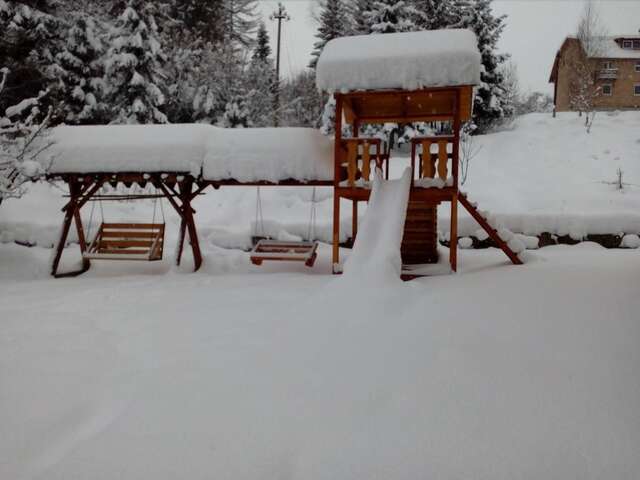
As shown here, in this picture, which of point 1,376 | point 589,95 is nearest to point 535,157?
point 589,95

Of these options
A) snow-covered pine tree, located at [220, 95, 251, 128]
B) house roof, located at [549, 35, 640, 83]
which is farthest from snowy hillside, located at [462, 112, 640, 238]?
snow-covered pine tree, located at [220, 95, 251, 128]

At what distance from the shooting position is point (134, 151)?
383 inches

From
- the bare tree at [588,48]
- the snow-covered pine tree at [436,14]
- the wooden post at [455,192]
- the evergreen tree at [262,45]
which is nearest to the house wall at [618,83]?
the bare tree at [588,48]

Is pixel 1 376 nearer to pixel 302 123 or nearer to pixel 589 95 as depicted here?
pixel 302 123

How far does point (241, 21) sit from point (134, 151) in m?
27.2

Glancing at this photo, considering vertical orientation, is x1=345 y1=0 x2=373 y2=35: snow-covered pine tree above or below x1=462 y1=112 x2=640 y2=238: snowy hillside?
above

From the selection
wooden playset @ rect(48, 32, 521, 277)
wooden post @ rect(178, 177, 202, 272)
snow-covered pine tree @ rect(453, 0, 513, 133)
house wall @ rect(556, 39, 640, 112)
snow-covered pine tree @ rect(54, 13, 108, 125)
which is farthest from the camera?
house wall @ rect(556, 39, 640, 112)

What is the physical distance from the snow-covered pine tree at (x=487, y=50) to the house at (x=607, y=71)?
38.7ft

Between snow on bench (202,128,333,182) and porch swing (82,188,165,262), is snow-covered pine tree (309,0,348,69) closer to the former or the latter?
snow on bench (202,128,333,182)

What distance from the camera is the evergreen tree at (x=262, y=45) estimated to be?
32487 millimetres

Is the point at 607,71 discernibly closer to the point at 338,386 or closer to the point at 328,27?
the point at 328,27

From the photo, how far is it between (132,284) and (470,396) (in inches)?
279

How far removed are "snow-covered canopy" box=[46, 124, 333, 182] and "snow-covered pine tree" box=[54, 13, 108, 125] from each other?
37.7 feet

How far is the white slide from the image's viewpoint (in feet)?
21.7
